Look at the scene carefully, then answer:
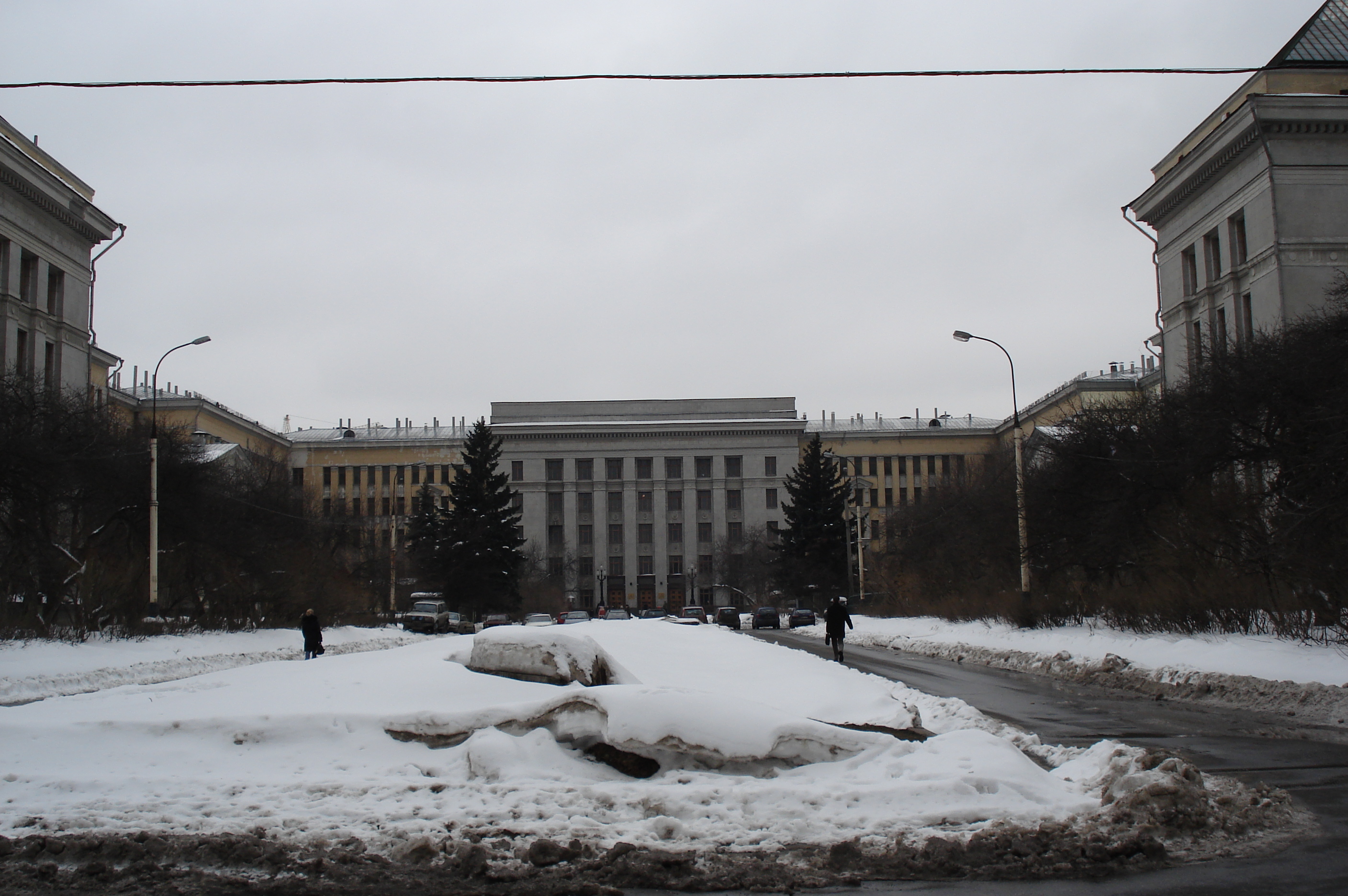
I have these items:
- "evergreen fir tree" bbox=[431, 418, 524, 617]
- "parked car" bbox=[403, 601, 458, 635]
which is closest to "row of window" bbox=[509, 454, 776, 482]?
"evergreen fir tree" bbox=[431, 418, 524, 617]

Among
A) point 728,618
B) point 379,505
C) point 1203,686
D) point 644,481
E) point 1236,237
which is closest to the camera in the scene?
point 1203,686

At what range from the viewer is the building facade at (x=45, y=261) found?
48.3 metres

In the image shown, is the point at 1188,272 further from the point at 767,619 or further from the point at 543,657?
the point at 543,657

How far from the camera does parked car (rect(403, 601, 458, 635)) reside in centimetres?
5259

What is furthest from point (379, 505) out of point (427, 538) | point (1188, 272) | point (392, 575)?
point (1188, 272)

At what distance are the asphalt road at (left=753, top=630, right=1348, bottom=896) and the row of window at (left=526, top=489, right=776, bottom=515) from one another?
316 ft

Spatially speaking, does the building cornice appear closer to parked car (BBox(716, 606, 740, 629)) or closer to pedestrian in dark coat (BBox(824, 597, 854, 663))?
parked car (BBox(716, 606, 740, 629))

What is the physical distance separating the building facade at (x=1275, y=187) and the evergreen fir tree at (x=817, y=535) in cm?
3392

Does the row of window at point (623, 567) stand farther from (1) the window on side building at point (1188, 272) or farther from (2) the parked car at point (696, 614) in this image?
(1) the window on side building at point (1188, 272)

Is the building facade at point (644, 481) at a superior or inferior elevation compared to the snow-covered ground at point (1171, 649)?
superior

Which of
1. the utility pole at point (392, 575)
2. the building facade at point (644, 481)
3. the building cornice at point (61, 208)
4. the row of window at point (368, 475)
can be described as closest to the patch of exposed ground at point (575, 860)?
the building cornice at point (61, 208)

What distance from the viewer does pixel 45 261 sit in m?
51.5

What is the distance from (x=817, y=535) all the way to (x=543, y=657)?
2765 inches

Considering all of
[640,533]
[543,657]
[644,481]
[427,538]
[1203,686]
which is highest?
[644,481]
